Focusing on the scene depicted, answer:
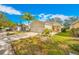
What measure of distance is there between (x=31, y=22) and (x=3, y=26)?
11.9 inches

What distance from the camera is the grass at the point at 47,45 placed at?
212 cm

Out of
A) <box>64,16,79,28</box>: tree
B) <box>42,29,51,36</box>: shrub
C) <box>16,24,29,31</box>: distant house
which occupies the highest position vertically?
<box>64,16,79,28</box>: tree

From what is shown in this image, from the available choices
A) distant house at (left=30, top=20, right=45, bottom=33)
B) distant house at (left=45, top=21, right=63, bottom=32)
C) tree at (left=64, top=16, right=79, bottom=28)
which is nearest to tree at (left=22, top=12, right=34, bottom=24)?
distant house at (left=30, top=20, right=45, bottom=33)

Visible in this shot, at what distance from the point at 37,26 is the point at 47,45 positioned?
0.76ft

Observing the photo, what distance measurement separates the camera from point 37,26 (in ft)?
7.18

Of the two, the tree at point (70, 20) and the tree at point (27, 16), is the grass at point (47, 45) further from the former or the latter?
the tree at point (27, 16)

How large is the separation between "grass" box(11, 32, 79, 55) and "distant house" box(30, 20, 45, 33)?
74 millimetres

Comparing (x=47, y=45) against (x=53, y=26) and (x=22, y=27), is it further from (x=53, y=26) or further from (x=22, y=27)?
(x=22, y=27)

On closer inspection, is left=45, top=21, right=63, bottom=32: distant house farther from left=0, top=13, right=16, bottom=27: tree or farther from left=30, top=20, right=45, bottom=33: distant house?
left=0, top=13, right=16, bottom=27: tree

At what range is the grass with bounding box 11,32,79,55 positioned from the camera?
2123 mm

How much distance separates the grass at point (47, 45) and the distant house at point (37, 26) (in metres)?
0.07

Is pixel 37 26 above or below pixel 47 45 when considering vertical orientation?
above

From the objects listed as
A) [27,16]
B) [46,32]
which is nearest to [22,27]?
[27,16]
